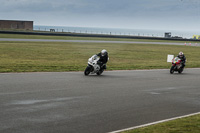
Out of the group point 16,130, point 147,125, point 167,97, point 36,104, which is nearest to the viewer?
point 16,130

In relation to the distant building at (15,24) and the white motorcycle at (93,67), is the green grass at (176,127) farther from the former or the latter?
the distant building at (15,24)

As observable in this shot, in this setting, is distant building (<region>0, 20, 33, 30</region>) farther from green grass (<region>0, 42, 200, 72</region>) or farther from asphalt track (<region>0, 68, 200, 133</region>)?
asphalt track (<region>0, 68, 200, 133</region>)

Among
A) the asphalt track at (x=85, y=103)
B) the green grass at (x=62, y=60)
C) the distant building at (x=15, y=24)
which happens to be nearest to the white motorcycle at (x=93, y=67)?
the asphalt track at (x=85, y=103)

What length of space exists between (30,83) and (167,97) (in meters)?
5.04

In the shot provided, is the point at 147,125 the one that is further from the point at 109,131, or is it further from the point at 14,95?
the point at 14,95

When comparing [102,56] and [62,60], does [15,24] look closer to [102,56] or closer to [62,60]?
[62,60]

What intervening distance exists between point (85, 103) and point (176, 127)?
3150 mm

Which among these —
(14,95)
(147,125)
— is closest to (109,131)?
(147,125)

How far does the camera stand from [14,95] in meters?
10.7

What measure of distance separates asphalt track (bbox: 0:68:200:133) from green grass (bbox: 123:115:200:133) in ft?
1.75

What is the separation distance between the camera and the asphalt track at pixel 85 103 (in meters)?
7.78

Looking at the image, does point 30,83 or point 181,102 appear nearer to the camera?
point 181,102

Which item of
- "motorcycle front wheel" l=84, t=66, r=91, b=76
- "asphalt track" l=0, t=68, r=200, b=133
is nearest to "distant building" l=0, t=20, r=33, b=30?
"motorcycle front wheel" l=84, t=66, r=91, b=76

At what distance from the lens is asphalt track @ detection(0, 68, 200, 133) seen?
7.78m
